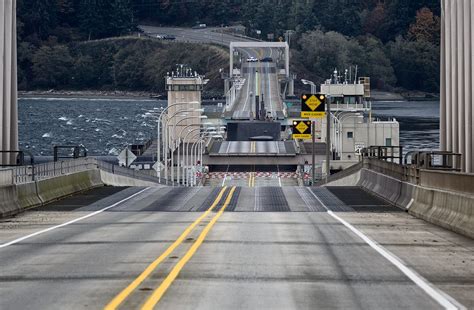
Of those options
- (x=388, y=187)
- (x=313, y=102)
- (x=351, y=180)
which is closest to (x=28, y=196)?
(x=388, y=187)

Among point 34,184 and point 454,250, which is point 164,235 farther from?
point 34,184

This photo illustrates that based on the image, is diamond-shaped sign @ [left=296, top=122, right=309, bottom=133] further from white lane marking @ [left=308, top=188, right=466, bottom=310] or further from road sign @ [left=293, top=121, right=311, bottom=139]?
white lane marking @ [left=308, top=188, right=466, bottom=310]

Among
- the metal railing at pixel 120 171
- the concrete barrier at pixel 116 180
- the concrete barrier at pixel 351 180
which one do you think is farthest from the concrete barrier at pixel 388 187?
the metal railing at pixel 120 171

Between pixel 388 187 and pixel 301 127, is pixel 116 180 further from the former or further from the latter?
pixel 301 127

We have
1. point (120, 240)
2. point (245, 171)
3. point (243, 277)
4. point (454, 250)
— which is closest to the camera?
point (243, 277)

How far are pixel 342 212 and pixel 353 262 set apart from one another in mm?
12898

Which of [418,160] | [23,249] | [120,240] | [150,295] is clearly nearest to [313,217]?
[418,160]

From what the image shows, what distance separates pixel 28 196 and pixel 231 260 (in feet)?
52.0

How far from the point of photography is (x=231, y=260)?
66.0 feet

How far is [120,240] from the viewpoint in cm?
2400

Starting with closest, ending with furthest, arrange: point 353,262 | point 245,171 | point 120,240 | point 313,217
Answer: point 353,262 → point 120,240 → point 313,217 → point 245,171

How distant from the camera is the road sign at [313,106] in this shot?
58.6 m

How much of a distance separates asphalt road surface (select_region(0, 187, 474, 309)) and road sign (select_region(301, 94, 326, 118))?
80.9ft

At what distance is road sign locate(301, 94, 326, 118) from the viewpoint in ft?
192
